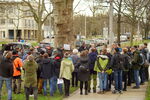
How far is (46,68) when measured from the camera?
1370 cm

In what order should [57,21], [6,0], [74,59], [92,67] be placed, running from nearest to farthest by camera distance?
[92,67]
[74,59]
[57,21]
[6,0]

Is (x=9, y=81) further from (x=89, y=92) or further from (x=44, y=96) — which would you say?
(x=89, y=92)

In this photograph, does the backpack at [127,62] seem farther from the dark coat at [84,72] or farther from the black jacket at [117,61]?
the dark coat at [84,72]

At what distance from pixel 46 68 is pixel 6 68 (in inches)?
69.9

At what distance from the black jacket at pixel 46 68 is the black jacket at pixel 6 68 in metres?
1.51

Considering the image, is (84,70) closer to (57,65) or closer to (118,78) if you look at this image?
(57,65)

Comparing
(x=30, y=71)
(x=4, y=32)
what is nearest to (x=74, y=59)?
(x=30, y=71)

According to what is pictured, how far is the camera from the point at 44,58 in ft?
44.7

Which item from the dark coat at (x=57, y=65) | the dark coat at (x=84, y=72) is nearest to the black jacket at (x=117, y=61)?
the dark coat at (x=84, y=72)

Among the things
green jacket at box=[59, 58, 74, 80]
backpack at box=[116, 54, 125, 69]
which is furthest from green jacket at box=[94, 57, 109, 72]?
green jacket at box=[59, 58, 74, 80]

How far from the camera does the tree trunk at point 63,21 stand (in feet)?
71.2

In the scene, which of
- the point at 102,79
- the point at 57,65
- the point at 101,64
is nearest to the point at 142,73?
the point at 102,79

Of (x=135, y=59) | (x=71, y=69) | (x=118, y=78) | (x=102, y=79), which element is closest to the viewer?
(x=71, y=69)

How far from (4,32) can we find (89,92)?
96195 mm
